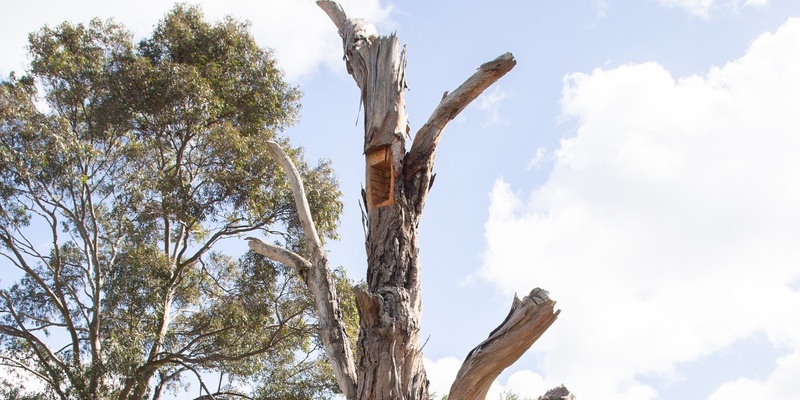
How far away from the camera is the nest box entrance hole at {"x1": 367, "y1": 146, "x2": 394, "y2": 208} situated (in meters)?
4.02

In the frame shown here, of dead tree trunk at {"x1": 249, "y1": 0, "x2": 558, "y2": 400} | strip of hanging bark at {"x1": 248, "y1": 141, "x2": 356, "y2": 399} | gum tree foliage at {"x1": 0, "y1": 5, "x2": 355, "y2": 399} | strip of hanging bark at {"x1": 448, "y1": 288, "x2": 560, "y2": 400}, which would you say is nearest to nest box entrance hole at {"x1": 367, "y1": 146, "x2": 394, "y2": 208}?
dead tree trunk at {"x1": 249, "y1": 0, "x2": 558, "y2": 400}

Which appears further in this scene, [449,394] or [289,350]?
[289,350]

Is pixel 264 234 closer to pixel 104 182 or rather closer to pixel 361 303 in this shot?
pixel 104 182

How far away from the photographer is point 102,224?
11.1 meters

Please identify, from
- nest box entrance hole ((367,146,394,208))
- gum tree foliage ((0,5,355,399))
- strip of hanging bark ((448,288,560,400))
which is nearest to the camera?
strip of hanging bark ((448,288,560,400))

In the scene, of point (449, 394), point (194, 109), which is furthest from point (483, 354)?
point (194, 109)

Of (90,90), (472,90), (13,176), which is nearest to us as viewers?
(472,90)

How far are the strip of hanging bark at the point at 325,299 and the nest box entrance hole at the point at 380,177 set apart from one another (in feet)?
1.38

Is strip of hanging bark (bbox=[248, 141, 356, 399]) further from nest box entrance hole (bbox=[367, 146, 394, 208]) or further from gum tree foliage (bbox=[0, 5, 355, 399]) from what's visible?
gum tree foliage (bbox=[0, 5, 355, 399])

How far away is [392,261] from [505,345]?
70 cm

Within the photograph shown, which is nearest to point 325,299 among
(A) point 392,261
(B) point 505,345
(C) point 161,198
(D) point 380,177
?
(A) point 392,261

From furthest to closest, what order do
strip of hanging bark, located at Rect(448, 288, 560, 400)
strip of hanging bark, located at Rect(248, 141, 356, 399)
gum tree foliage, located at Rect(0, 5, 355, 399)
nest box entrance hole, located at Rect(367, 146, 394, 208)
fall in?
gum tree foliage, located at Rect(0, 5, 355, 399) < nest box entrance hole, located at Rect(367, 146, 394, 208) < strip of hanging bark, located at Rect(248, 141, 356, 399) < strip of hanging bark, located at Rect(448, 288, 560, 400)

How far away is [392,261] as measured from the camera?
3.82 meters

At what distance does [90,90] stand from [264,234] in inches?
126
